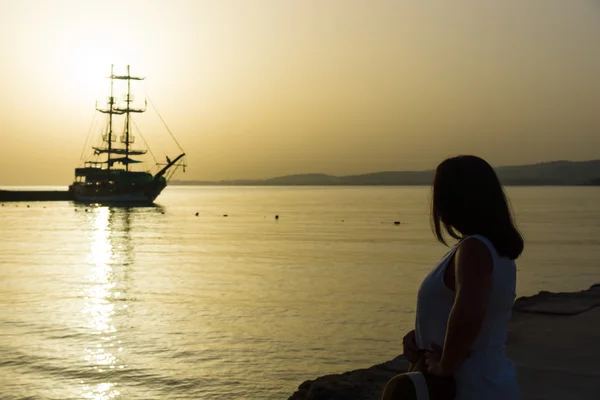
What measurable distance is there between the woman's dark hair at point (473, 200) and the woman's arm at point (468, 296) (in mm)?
144

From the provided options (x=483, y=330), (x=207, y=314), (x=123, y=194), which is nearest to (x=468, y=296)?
(x=483, y=330)

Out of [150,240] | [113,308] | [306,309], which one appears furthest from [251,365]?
[150,240]

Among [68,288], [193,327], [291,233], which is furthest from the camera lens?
[291,233]

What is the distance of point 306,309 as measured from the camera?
53.5 ft

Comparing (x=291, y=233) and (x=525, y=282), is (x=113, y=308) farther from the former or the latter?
(x=291, y=233)

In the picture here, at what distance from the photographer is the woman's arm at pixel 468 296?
252 centimetres

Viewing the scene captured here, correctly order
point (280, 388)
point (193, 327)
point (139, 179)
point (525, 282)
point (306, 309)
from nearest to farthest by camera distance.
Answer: point (280, 388)
point (193, 327)
point (306, 309)
point (525, 282)
point (139, 179)

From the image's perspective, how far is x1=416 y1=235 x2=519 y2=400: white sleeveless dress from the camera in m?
2.66

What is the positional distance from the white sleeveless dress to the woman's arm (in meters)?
0.09

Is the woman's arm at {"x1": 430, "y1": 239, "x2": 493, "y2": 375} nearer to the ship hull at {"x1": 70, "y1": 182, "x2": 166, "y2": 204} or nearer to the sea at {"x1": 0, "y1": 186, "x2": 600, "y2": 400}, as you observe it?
the sea at {"x1": 0, "y1": 186, "x2": 600, "y2": 400}

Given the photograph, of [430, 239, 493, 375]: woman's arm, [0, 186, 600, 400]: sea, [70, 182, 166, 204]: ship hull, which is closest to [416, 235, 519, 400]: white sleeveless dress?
[430, 239, 493, 375]: woman's arm

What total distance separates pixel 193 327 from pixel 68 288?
786 cm

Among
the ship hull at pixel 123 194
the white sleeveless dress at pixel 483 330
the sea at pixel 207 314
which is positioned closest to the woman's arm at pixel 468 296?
the white sleeveless dress at pixel 483 330

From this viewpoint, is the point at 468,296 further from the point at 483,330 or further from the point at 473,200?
the point at 473,200
